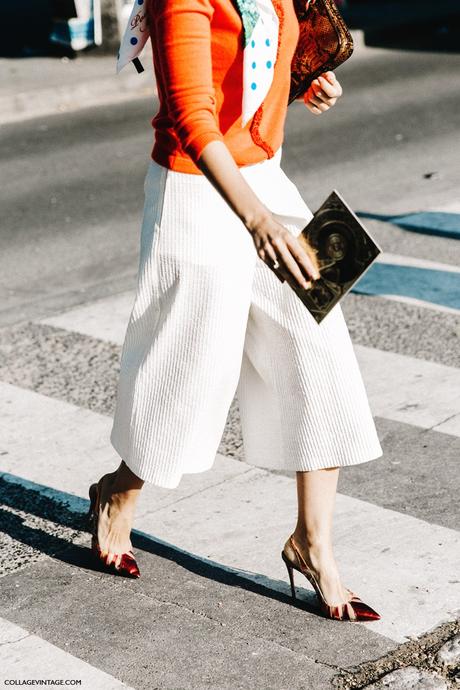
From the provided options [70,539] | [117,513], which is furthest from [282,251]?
[70,539]

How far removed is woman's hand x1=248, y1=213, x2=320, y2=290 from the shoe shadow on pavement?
1.06 metres

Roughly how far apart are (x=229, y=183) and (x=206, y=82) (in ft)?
0.82

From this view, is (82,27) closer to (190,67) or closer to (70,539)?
(70,539)

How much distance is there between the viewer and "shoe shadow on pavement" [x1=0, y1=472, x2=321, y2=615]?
3482 millimetres

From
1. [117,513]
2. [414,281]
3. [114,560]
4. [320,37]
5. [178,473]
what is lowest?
[414,281]

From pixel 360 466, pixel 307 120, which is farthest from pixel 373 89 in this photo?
pixel 360 466

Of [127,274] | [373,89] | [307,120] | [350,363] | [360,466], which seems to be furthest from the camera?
[373,89]

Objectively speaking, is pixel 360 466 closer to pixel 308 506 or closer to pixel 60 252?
pixel 308 506

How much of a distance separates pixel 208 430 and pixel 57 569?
73 cm

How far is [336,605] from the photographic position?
3.25 meters

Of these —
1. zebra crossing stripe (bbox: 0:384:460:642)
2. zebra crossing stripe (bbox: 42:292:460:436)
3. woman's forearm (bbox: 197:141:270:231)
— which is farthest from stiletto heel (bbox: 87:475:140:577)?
zebra crossing stripe (bbox: 42:292:460:436)

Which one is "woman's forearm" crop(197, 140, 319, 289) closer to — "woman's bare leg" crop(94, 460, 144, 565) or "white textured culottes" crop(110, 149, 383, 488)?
"white textured culottes" crop(110, 149, 383, 488)

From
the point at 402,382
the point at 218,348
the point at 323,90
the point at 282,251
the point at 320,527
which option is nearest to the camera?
the point at 282,251

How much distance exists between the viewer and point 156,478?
326 cm
